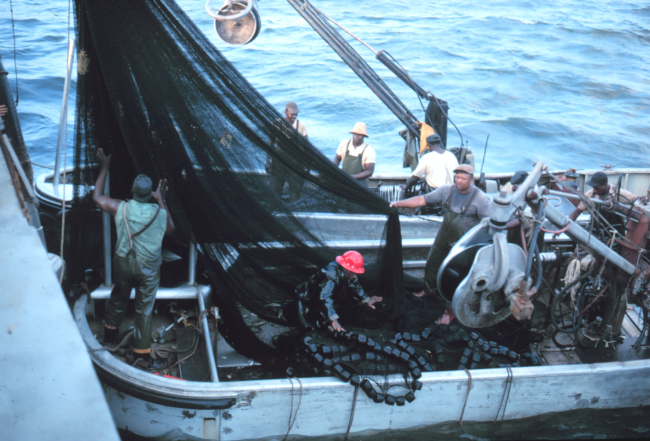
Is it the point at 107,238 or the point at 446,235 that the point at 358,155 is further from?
the point at 107,238

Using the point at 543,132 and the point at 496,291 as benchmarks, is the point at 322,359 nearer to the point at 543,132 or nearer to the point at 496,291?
the point at 496,291

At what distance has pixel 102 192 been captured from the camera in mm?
4645

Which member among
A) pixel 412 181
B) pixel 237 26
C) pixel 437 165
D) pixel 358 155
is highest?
pixel 237 26

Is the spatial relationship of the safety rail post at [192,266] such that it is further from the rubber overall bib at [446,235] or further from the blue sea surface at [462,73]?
the blue sea surface at [462,73]

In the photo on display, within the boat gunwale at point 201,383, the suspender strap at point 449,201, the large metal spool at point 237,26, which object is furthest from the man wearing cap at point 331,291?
the large metal spool at point 237,26

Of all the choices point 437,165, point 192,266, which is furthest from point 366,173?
point 192,266

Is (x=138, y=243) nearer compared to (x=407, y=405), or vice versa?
(x=138, y=243)

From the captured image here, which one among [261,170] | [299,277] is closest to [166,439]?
[299,277]

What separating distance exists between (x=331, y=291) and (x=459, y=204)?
64.1 inches

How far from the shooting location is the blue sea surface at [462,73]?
58.1 feet

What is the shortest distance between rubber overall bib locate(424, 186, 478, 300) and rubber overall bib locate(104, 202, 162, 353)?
2.80 metres

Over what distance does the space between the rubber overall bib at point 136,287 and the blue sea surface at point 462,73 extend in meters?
10.0

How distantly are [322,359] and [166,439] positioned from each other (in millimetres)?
1430

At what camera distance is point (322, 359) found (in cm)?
482
